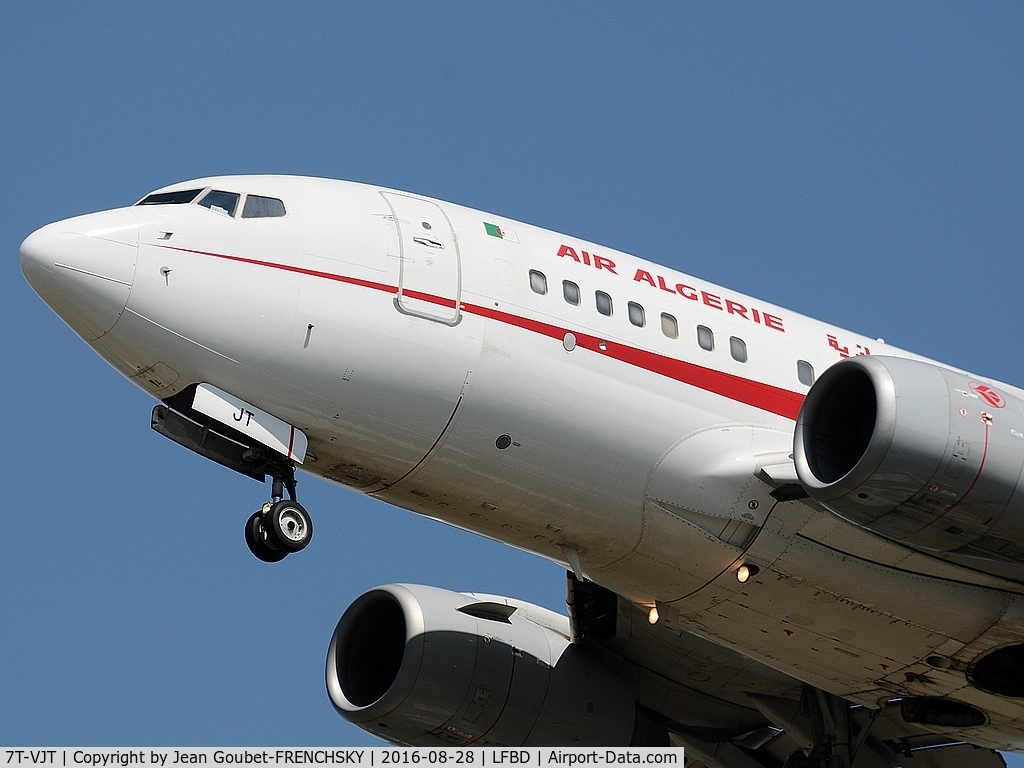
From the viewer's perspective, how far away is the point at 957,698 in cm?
2325

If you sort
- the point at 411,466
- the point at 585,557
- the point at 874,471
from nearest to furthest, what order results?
the point at 874,471
the point at 411,466
the point at 585,557

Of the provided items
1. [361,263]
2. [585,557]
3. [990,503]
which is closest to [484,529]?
[585,557]

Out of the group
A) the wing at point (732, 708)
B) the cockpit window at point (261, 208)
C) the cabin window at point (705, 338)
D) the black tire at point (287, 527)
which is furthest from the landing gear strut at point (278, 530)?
the wing at point (732, 708)

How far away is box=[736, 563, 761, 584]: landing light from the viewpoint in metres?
21.8

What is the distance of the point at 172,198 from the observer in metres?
20.7

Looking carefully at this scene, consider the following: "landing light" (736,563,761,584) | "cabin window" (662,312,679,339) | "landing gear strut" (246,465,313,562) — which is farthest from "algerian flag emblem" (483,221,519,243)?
"landing light" (736,563,761,584)

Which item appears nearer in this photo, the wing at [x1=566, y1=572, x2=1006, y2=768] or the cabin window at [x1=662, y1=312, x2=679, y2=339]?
the cabin window at [x1=662, y1=312, x2=679, y2=339]

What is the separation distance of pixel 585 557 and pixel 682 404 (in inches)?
80.9

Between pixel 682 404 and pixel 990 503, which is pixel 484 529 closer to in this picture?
pixel 682 404

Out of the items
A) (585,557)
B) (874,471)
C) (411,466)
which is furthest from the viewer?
(585,557)

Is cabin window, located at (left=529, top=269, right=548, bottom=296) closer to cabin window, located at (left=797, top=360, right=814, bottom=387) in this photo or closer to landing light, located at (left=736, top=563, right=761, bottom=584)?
cabin window, located at (left=797, top=360, right=814, bottom=387)

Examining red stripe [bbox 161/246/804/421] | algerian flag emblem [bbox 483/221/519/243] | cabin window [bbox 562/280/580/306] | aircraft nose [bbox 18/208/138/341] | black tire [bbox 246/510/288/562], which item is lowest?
black tire [bbox 246/510/288/562]

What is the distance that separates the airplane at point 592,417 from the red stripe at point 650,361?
28mm

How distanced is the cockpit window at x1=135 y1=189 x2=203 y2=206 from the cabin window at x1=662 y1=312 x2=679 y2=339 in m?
5.13
